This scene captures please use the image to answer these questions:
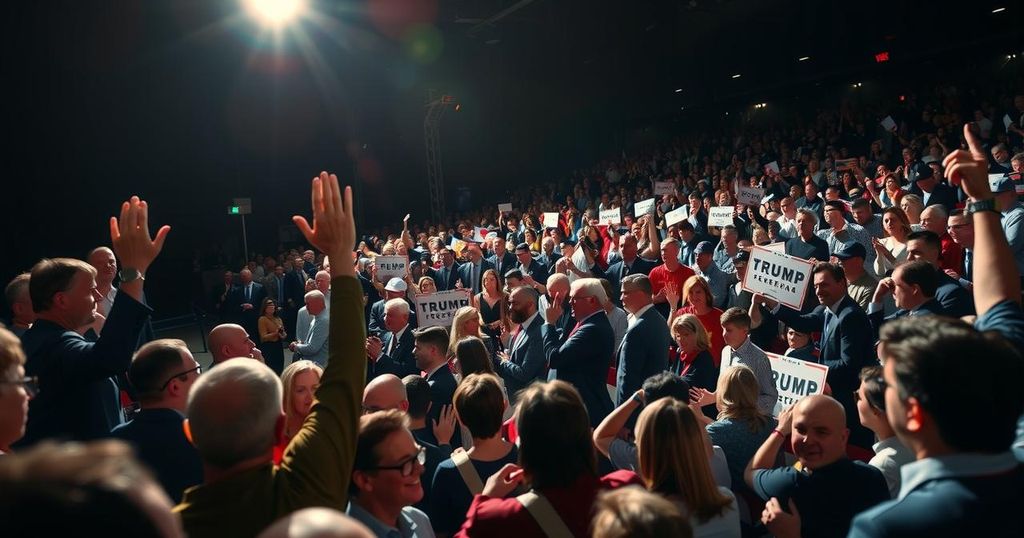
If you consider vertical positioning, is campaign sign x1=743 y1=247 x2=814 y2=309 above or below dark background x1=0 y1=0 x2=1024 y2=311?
below

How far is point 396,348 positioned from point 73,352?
379 cm

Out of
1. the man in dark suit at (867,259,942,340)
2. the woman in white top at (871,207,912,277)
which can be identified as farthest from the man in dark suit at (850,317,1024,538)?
the woman in white top at (871,207,912,277)

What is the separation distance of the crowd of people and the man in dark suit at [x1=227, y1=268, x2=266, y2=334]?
4.73 metres

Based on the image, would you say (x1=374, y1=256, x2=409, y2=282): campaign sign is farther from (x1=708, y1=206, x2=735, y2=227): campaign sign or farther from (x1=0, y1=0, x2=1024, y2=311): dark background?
(x1=0, y1=0, x2=1024, y2=311): dark background

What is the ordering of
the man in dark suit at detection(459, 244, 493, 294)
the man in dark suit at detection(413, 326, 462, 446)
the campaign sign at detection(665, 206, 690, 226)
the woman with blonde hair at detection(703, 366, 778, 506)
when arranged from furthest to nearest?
the man in dark suit at detection(459, 244, 493, 294) < the campaign sign at detection(665, 206, 690, 226) < the man in dark suit at detection(413, 326, 462, 446) < the woman with blonde hair at detection(703, 366, 778, 506)

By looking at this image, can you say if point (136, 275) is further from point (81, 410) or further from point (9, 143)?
point (9, 143)

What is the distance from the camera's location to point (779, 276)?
5723 mm

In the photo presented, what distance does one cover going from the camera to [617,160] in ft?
79.7

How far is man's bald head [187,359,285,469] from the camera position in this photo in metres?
1.65

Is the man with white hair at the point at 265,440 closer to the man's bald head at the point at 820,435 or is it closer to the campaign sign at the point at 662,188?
the man's bald head at the point at 820,435

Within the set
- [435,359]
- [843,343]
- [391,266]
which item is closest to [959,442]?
[843,343]

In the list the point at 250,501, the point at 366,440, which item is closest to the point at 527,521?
the point at 366,440

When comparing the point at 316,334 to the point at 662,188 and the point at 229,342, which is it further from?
the point at 662,188

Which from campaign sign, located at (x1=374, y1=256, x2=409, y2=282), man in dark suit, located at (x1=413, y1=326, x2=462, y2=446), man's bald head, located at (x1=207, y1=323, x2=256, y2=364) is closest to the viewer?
man's bald head, located at (x1=207, y1=323, x2=256, y2=364)
